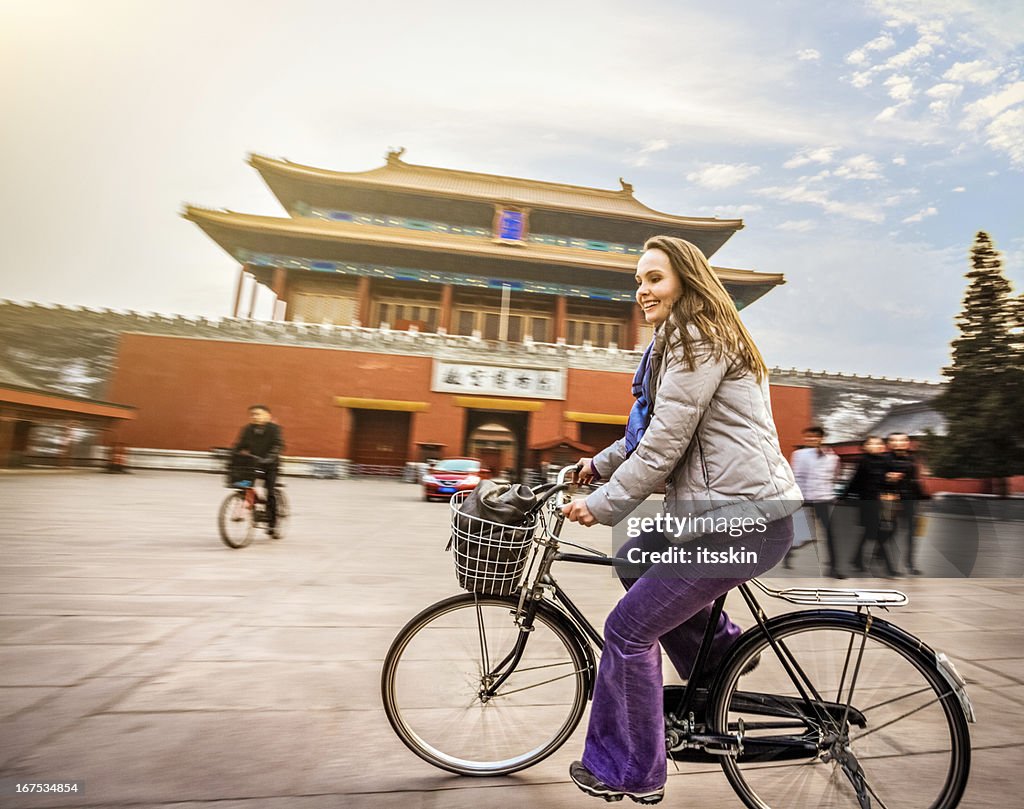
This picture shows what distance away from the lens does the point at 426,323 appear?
18312mm

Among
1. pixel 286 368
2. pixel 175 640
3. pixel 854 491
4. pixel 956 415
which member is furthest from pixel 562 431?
pixel 175 640

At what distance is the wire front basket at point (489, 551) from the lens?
139 cm

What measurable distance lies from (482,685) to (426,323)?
676 inches

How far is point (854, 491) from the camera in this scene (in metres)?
4.79

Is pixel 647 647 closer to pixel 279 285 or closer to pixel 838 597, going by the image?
pixel 838 597

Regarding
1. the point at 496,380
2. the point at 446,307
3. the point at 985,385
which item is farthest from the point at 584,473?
the point at 446,307

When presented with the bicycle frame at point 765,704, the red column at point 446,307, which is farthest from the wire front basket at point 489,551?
the red column at point 446,307

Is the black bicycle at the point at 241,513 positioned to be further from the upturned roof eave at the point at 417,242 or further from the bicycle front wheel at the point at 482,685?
the upturned roof eave at the point at 417,242

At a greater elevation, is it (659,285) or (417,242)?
(417,242)

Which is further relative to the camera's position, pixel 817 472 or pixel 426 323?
pixel 426 323

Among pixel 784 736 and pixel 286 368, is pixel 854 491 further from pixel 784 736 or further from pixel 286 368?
pixel 286 368

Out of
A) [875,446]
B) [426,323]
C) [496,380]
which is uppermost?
[426,323]

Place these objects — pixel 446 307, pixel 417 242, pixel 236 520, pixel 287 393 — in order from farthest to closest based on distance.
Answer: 1. pixel 446 307
2. pixel 417 242
3. pixel 287 393
4. pixel 236 520
